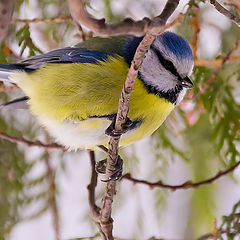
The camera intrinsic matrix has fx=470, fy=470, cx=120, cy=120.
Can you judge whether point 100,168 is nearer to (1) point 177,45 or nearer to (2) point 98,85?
(2) point 98,85

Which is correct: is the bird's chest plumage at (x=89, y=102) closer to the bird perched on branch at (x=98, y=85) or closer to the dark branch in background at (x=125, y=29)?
the bird perched on branch at (x=98, y=85)

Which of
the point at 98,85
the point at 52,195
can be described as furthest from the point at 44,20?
the point at 52,195

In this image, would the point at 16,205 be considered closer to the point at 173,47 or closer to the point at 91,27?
the point at 173,47

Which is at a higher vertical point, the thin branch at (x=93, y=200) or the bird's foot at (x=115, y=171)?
the bird's foot at (x=115, y=171)

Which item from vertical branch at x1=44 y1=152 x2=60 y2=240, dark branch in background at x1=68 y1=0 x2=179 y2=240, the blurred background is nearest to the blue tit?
the blurred background

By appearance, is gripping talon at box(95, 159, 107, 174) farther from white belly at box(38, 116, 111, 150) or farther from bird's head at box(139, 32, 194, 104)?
bird's head at box(139, 32, 194, 104)

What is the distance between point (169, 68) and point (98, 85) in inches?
10.7

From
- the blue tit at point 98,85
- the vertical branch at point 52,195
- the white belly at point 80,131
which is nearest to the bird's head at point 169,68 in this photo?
the blue tit at point 98,85

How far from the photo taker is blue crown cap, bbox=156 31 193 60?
1510mm

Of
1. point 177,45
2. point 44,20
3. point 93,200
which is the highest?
point 177,45

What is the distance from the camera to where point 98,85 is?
4.76 feet

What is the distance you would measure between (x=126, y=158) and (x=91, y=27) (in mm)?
1355

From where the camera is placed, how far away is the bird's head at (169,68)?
152 centimetres

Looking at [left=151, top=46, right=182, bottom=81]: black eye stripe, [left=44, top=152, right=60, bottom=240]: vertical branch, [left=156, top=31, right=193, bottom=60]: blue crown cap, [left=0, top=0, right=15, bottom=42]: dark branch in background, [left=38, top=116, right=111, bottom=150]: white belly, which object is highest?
[left=0, top=0, right=15, bottom=42]: dark branch in background
